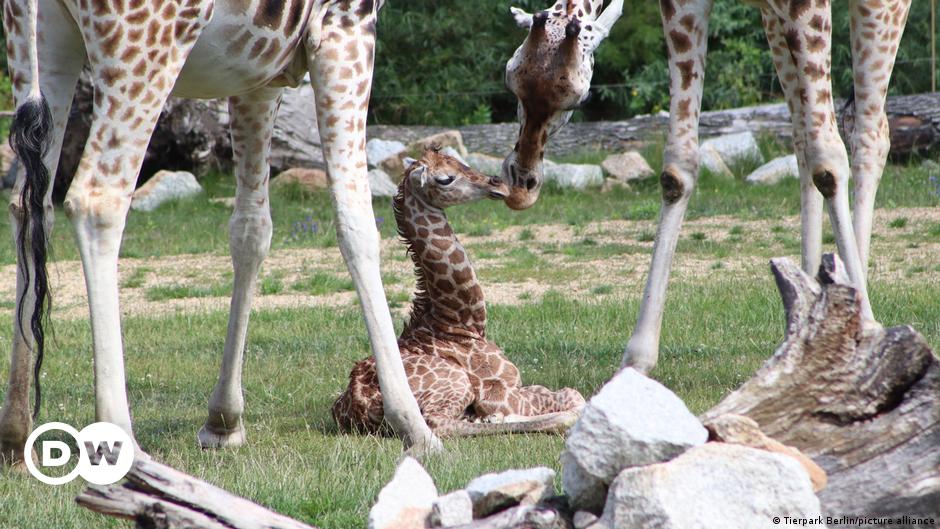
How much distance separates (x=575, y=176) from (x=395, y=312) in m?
6.85

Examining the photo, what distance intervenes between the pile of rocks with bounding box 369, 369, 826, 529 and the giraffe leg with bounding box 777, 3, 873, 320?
105 inches

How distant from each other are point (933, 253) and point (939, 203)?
2481 millimetres

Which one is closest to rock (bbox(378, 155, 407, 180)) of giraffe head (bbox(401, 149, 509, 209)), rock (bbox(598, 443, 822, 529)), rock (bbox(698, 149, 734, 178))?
rock (bbox(698, 149, 734, 178))

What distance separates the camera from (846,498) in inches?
117

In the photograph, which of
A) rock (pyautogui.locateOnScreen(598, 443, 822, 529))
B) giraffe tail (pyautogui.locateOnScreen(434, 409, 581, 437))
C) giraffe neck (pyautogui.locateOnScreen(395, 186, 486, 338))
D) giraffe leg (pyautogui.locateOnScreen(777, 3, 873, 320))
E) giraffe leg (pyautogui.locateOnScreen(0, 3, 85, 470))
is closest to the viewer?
rock (pyautogui.locateOnScreen(598, 443, 822, 529))

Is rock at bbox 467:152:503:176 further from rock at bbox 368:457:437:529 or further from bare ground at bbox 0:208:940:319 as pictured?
rock at bbox 368:457:437:529

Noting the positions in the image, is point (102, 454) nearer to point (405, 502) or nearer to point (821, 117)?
point (405, 502)

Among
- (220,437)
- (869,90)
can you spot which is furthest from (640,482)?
(869,90)

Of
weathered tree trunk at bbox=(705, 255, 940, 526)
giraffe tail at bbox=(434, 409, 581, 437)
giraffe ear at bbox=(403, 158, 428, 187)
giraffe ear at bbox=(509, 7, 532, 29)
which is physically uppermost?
giraffe ear at bbox=(509, 7, 532, 29)

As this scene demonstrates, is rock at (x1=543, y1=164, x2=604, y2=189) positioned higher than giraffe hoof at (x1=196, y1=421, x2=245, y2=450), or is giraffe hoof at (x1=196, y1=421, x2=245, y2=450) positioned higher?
rock at (x1=543, y1=164, x2=604, y2=189)

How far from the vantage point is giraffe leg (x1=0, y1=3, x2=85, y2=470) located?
14.1 ft

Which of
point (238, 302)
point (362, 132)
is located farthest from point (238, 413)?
point (362, 132)

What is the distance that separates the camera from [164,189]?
14.9 m

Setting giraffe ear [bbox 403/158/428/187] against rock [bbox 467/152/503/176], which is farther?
rock [bbox 467/152/503/176]
